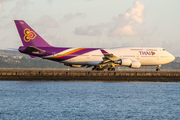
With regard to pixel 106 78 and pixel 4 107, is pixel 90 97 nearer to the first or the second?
pixel 4 107

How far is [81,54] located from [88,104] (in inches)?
1174

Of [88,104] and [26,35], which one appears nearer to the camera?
[88,104]

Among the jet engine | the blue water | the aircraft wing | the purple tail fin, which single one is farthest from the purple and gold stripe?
the blue water

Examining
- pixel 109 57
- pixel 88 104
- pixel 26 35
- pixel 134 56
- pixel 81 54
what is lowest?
pixel 88 104

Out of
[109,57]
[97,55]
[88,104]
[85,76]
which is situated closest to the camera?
[88,104]

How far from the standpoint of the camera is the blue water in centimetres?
3428

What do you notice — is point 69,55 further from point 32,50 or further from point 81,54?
point 32,50

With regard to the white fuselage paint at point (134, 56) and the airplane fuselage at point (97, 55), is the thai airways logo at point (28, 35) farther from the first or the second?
the white fuselage paint at point (134, 56)

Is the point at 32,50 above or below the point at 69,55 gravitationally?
above

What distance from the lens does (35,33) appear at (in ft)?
232

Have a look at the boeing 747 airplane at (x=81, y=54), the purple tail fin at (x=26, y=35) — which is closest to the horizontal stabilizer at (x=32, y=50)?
the boeing 747 airplane at (x=81, y=54)

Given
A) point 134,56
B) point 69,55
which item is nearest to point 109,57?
point 134,56

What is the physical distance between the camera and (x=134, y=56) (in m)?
72.4

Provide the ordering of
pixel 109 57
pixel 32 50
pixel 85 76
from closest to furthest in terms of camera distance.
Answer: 1. pixel 85 76
2. pixel 32 50
3. pixel 109 57
